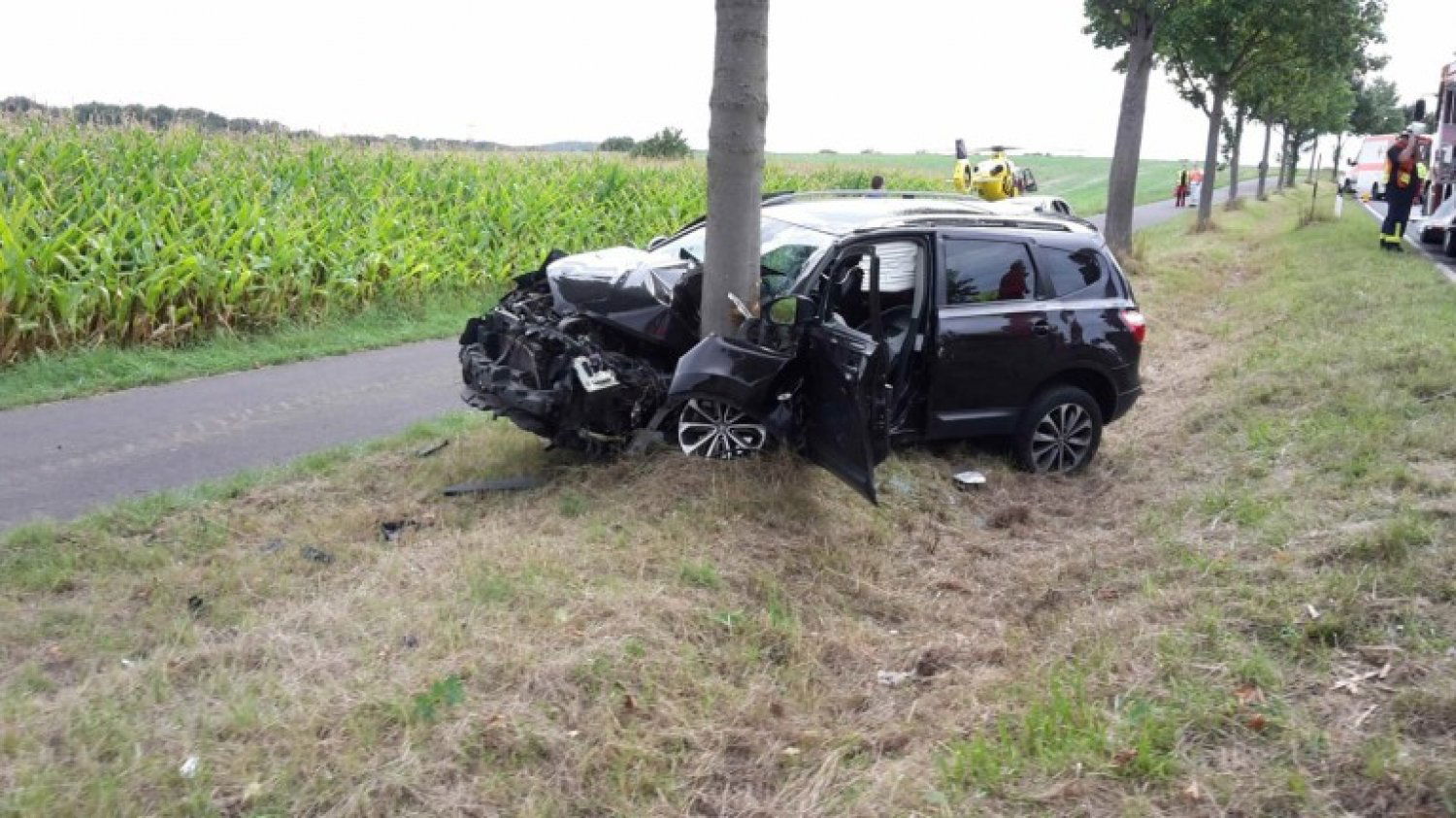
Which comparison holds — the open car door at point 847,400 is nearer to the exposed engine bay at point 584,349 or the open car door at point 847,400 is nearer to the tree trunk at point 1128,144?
the exposed engine bay at point 584,349

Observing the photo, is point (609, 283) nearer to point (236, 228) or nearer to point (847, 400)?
point (847, 400)

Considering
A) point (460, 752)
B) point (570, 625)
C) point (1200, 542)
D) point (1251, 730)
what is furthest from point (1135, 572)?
point (460, 752)

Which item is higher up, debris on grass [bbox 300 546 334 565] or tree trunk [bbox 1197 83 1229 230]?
tree trunk [bbox 1197 83 1229 230]

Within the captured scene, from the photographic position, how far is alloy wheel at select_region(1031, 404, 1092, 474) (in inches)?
303

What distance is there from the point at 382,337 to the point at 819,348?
24.6ft

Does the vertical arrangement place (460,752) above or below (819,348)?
below

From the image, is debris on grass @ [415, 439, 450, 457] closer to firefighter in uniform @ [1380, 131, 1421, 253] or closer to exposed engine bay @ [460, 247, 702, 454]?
exposed engine bay @ [460, 247, 702, 454]

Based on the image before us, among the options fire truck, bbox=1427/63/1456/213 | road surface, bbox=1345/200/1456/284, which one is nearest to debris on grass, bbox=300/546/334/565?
road surface, bbox=1345/200/1456/284

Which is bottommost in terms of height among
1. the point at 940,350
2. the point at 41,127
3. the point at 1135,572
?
the point at 1135,572

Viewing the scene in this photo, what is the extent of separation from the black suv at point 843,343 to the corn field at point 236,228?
5200 millimetres

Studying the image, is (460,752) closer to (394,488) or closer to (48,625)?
(48,625)

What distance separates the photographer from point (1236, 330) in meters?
12.7

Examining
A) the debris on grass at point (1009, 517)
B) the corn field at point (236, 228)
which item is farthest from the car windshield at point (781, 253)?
the corn field at point (236, 228)

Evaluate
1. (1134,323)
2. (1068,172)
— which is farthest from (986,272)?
(1068,172)
